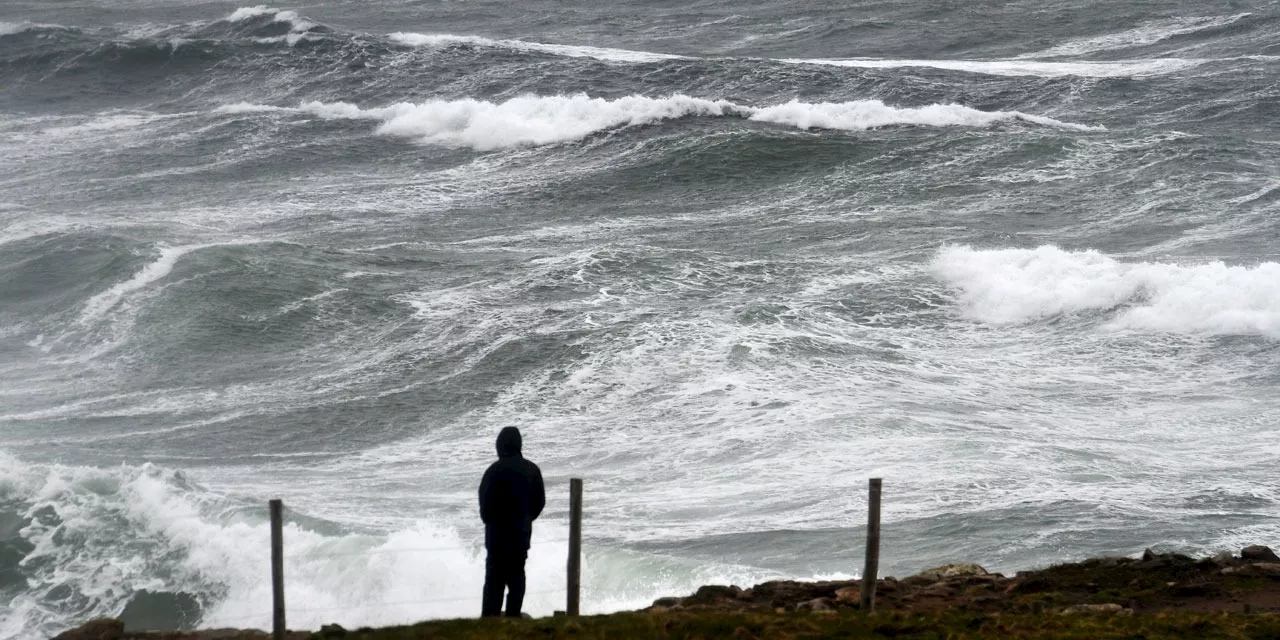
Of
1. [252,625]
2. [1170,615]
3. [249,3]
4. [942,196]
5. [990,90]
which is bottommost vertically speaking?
[252,625]

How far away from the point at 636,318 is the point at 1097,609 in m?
11.8

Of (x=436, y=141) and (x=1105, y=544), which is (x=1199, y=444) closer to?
(x=1105, y=544)

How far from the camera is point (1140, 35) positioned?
44000mm

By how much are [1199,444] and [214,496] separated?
395 inches

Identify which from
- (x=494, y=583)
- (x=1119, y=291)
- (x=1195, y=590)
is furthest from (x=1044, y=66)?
(x=494, y=583)

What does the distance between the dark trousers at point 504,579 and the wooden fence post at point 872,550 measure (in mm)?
2055

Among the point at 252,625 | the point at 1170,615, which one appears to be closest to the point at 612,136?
the point at 252,625

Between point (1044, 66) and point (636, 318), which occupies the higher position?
point (1044, 66)

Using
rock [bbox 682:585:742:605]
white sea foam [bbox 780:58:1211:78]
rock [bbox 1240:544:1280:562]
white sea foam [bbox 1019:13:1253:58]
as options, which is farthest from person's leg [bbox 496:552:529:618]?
white sea foam [bbox 1019:13:1253:58]

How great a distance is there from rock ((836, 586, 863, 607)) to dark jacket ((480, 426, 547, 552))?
220 centimetres

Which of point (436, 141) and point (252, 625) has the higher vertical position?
point (436, 141)

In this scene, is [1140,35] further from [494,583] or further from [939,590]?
[494,583]

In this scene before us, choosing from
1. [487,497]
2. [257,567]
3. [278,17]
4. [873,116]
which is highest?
[278,17]

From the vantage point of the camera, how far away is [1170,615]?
336 inches
